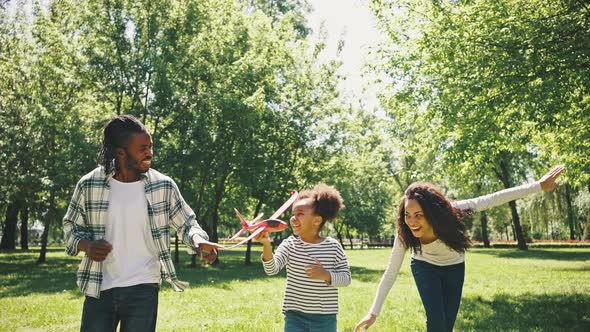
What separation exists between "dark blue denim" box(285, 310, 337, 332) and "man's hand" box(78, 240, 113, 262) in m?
1.69

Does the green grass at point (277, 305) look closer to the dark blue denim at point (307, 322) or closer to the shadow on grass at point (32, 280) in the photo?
the shadow on grass at point (32, 280)

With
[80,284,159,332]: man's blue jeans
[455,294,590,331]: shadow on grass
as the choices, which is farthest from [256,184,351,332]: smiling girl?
[455,294,590,331]: shadow on grass

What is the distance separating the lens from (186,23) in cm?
2067

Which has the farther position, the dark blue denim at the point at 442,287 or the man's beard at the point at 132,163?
the dark blue denim at the point at 442,287

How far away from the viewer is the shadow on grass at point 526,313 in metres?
8.85

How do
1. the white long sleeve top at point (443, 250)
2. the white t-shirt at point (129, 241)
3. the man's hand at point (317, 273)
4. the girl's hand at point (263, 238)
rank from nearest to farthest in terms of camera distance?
the white t-shirt at point (129, 241), the girl's hand at point (263, 238), the man's hand at point (317, 273), the white long sleeve top at point (443, 250)

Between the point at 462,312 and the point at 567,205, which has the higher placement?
the point at 567,205

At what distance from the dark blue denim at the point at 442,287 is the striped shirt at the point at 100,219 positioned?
8.08ft

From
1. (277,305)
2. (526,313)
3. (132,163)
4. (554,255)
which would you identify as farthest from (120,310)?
(554,255)

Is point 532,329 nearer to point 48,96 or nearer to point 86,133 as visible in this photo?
point 86,133

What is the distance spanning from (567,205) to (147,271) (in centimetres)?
4322

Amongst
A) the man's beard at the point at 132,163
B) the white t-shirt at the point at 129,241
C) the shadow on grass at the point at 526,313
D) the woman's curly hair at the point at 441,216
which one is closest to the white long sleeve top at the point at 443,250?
the woman's curly hair at the point at 441,216

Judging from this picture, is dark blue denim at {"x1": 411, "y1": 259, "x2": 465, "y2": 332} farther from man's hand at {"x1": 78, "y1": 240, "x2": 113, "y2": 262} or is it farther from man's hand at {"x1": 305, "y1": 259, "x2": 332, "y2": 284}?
man's hand at {"x1": 78, "y1": 240, "x2": 113, "y2": 262}

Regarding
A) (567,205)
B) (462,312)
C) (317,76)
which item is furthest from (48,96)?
(567,205)
